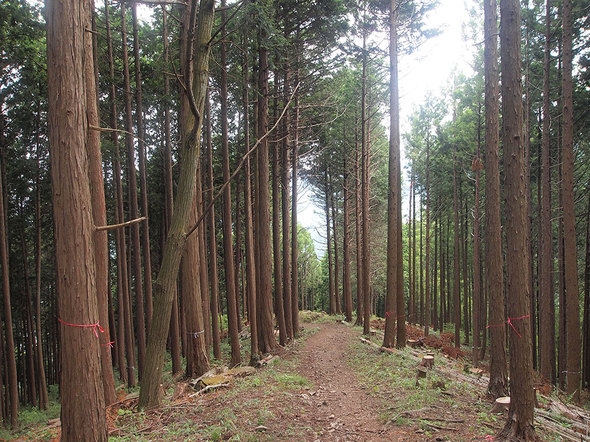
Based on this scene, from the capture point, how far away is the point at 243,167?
1636 centimetres

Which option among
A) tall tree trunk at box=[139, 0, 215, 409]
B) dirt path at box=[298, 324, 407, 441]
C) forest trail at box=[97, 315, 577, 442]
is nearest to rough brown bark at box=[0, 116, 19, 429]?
forest trail at box=[97, 315, 577, 442]

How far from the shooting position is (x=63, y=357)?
3533 mm

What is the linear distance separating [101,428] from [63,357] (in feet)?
2.68

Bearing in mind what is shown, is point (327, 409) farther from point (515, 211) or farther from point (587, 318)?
point (587, 318)

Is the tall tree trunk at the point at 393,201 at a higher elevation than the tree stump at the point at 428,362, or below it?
higher

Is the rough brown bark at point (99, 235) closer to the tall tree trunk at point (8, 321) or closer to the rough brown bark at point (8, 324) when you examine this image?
the rough brown bark at point (8, 324)

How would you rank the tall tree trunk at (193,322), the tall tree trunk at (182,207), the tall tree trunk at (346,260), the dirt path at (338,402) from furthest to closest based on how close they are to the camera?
the tall tree trunk at (346,260) < the tall tree trunk at (193,322) < the dirt path at (338,402) < the tall tree trunk at (182,207)

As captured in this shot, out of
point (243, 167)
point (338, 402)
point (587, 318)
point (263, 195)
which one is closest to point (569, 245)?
point (338, 402)

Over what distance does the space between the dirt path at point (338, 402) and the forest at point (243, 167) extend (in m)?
0.22

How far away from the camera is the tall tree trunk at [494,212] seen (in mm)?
7215

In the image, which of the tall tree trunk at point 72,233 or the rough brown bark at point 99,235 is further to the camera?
the rough brown bark at point 99,235

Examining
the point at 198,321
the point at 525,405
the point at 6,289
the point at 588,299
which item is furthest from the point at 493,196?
the point at 6,289

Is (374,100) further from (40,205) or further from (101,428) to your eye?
(101,428)

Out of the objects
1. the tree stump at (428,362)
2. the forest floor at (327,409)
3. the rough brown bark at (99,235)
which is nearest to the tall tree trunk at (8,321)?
the rough brown bark at (99,235)
